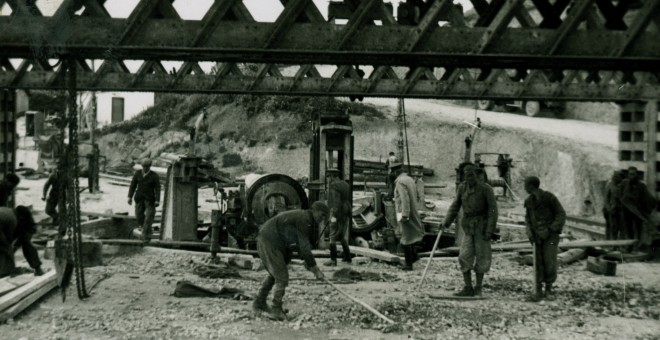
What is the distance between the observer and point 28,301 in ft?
31.1

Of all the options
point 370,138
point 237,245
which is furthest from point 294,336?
point 370,138

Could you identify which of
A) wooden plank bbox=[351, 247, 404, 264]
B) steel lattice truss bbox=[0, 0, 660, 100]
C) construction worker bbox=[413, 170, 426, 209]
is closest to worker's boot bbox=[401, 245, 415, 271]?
wooden plank bbox=[351, 247, 404, 264]

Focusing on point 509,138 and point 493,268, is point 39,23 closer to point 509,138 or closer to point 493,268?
point 493,268

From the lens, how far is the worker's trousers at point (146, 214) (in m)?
17.4

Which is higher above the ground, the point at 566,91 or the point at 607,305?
the point at 566,91

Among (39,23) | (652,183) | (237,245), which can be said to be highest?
(39,23)

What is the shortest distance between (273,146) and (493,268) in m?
30.1

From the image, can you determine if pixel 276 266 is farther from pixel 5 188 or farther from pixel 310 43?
pixel 5 188

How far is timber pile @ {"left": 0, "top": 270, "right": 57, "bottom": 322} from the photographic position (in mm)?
9000

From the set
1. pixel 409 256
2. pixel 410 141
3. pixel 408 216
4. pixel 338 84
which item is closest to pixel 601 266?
pixel 409 256

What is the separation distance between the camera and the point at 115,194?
1273 inches

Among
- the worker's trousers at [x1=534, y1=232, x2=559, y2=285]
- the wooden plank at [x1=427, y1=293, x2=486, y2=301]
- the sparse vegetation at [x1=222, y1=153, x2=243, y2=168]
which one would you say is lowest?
the wooden plank at [x1=427, y1=293, x2=486, y2=301]

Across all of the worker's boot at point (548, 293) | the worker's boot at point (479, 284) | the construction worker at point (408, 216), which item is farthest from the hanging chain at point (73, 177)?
the worker's boot at point (548, 293)

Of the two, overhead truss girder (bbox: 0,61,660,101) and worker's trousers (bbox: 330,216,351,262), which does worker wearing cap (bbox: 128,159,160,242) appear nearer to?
overhead truss girder (bbox: 0,61,660,101)
